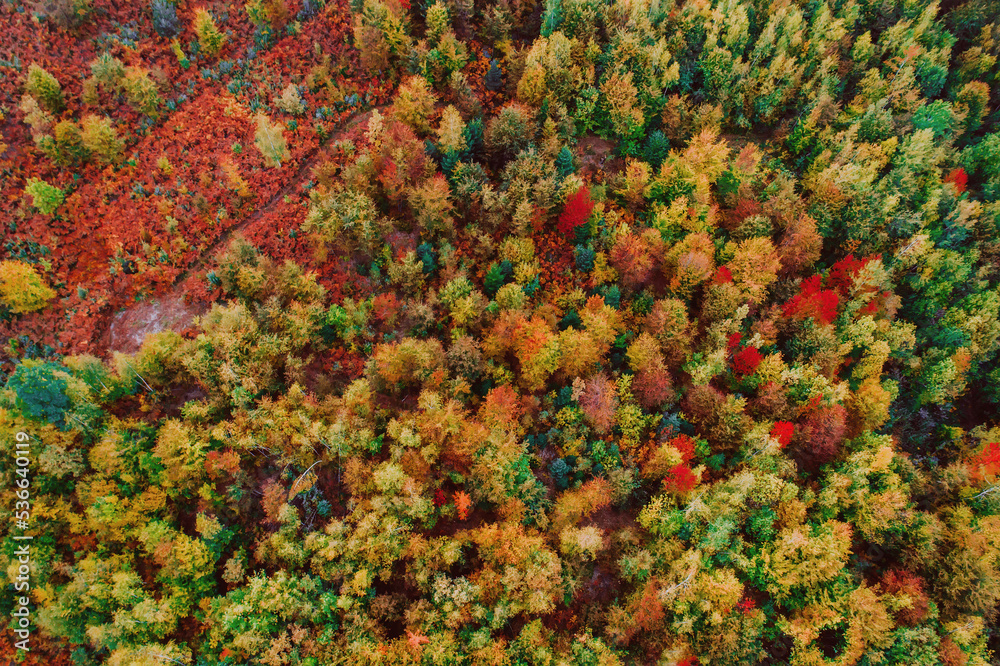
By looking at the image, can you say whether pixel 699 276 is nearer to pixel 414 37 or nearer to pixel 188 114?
pixel 414 37

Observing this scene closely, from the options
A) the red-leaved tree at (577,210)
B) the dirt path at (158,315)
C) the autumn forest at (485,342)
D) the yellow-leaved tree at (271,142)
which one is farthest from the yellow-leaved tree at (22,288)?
the red-leaved tree at (577,210)

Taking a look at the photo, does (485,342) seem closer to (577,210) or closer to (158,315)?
(577,210)

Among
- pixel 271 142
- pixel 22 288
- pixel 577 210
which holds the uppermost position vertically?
pixel 271 142

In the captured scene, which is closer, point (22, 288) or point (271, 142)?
point (22, 288)

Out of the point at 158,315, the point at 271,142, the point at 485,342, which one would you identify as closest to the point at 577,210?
the point at 485,342

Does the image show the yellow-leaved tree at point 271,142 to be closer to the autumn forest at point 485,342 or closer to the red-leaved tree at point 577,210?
the autumn forest at point 485,342

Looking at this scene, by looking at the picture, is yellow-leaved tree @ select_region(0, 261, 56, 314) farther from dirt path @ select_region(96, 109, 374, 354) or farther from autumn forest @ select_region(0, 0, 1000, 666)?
dirt path @ select_region(96, 109, 374, 354)

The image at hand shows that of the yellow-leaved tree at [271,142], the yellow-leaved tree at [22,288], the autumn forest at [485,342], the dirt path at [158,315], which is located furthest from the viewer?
the yellow-leaved tree at [271,142]

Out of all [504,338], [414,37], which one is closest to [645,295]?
[504,338]

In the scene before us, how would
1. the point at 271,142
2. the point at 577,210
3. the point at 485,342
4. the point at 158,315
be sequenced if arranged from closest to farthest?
1. the point at 485,342
2. the point at 158,315
3. the point at 271,142
4. the point at 577,210
